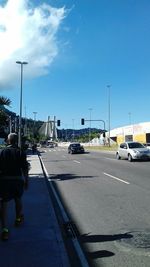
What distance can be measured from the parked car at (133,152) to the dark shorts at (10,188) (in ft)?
83.7

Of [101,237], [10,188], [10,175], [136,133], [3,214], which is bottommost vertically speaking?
[101,237]

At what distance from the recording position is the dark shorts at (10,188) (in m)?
Answer: 7.89

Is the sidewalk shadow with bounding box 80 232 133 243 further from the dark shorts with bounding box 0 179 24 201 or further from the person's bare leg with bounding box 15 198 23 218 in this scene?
the dark shorts with bounding box 0 179 24 201

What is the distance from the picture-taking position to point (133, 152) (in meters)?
33.4

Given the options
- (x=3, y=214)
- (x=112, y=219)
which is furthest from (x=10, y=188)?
(x=112, y=219)

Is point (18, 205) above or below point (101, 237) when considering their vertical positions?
above

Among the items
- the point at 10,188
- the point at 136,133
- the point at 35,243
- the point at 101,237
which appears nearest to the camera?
the point at 35,243

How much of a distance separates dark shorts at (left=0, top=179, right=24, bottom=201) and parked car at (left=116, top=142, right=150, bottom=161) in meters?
25.5

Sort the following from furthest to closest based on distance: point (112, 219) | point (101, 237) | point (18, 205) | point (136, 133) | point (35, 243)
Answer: point (136, 133) → point (112, 219) → point (18, 205) → point (101, 237) → point (35, 243)

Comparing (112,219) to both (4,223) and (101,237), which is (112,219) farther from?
(4,223)

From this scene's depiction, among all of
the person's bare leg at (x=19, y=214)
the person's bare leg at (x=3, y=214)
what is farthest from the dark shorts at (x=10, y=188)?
the person's bare leg at (x=19, y=214)

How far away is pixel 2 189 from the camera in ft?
25.9

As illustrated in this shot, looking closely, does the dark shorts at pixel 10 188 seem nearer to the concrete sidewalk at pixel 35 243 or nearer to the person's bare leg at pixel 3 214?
the person's bare leg at pixel 3 214

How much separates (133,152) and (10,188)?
85.3 ft
